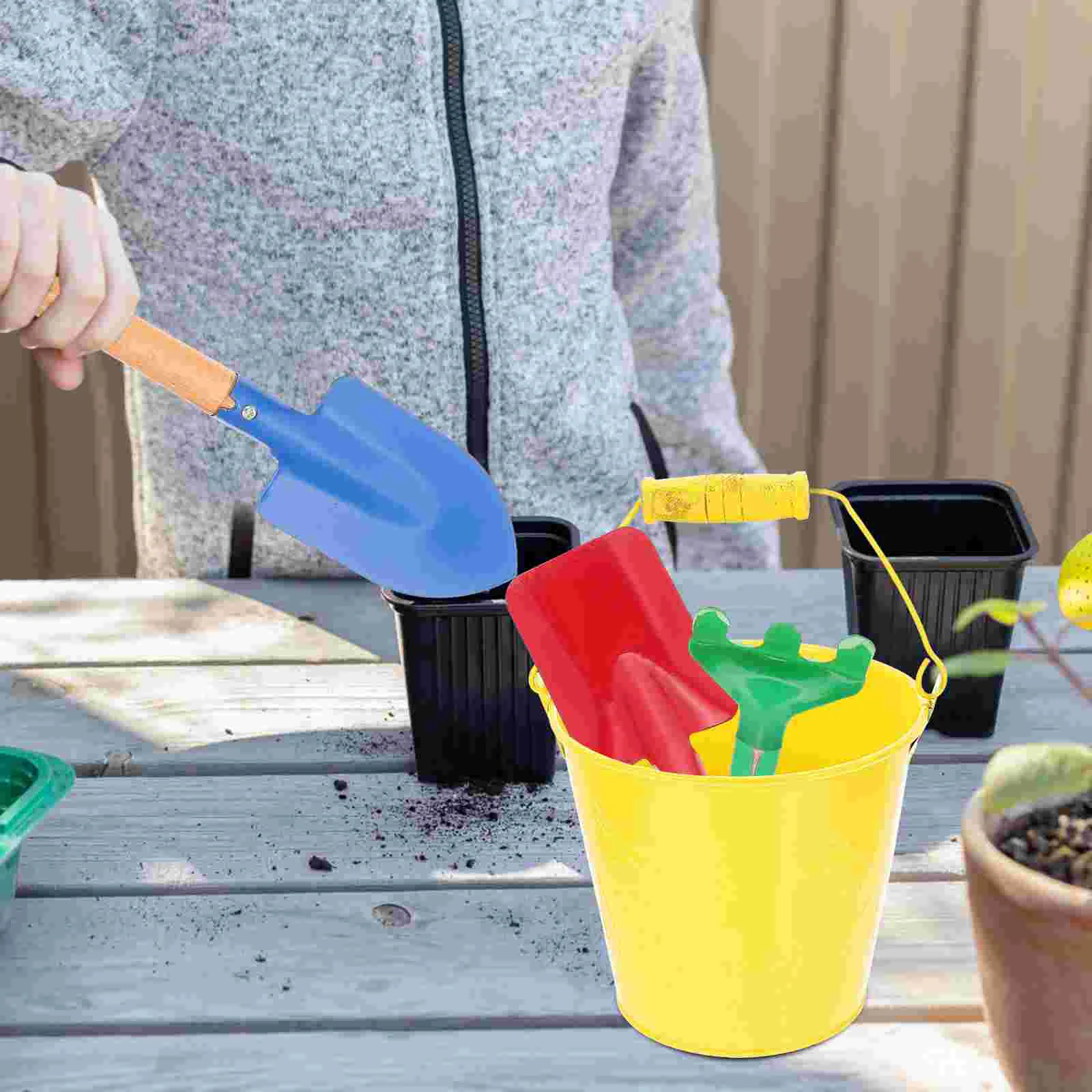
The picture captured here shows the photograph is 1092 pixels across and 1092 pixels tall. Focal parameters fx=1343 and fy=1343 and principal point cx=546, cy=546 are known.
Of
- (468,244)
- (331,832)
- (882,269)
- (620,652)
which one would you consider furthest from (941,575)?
(882,269)

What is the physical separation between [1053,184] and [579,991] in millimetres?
2096

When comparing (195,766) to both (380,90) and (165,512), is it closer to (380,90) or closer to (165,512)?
(165,512)

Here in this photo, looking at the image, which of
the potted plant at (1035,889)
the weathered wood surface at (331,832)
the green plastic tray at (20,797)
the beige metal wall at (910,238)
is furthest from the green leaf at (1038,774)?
the beige metal wall at (910,238)

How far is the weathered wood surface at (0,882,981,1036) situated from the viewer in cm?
69

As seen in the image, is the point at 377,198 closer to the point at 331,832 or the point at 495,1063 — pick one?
the point at 331,832

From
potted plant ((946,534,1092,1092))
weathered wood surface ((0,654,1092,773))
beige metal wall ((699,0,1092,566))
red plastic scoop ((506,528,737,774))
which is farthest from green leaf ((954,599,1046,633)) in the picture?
beige metal wall ((699,0,1092,566))

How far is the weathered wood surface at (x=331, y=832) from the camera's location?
812 mm

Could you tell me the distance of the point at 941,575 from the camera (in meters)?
0.94

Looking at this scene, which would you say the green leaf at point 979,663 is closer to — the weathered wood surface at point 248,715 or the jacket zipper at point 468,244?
the weathered wood surface at point 248,715

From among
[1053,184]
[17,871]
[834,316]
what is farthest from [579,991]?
[1053,184]

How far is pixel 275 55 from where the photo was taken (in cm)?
124

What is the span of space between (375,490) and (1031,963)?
55cm

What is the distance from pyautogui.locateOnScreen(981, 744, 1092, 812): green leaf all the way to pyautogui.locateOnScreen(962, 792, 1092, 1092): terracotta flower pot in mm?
36

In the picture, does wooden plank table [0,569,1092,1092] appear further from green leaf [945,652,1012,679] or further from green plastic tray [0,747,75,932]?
green leaf [945,652,1012,679]
